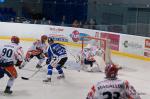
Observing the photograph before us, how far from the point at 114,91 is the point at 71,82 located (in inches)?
211

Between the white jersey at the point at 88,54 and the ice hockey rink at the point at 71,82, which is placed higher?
the white jersey at the point at 88,54

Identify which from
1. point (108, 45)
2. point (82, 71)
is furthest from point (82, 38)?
point (82, 71)

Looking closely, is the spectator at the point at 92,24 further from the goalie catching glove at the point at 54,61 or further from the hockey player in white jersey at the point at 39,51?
the goalie catching glove at the point at 54,61

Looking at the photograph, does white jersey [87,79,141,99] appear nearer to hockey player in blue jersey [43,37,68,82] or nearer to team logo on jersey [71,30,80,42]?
hockey player in blue jersey [43,37,68,82]

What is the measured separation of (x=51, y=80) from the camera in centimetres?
998

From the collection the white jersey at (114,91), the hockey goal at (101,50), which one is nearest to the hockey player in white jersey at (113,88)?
the white jersey at (114,91)

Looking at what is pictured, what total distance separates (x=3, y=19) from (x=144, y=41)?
889cm

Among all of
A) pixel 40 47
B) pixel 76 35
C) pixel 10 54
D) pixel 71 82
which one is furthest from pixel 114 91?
pixel 76 35

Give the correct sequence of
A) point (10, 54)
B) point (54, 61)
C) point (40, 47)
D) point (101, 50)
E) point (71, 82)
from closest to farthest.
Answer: point (10, 54) → point (54, 61) → point (71, 82) → point (40, 47) → point (101, 50)

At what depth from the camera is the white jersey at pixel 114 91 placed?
4617 millimetres

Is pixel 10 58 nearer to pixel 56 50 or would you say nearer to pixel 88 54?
pixel 56 50

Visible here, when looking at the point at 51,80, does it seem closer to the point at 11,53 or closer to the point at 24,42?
the point at 11,53

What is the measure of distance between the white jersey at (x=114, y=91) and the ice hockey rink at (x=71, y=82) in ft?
11.6

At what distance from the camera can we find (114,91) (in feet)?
15.2
